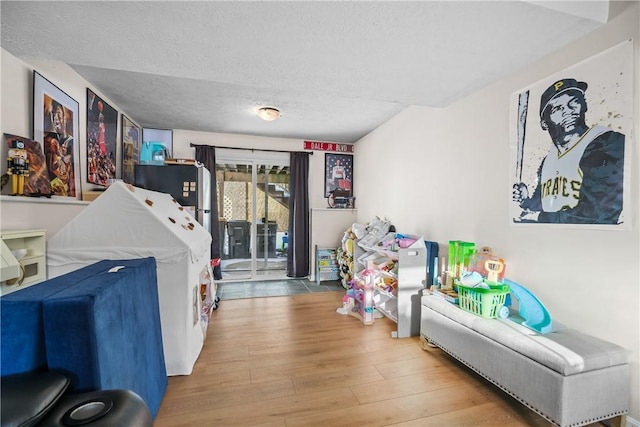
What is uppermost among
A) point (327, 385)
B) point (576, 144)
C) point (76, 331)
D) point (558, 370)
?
point (576, 144)

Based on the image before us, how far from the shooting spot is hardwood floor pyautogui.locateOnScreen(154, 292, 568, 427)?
1.60 meters

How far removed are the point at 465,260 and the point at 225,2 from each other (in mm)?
2403

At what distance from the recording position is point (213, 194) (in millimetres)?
4516

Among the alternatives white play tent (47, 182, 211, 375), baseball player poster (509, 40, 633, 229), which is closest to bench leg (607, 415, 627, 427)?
baseball player poster (509, 40, 633, 229)

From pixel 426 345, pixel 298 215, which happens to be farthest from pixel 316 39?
pixel 298 215

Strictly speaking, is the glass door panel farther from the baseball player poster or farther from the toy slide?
the toy slide

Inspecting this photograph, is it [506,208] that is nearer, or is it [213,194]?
[506,208]

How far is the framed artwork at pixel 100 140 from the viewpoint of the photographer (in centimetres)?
268

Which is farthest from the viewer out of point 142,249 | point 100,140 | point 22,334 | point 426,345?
point 100,140

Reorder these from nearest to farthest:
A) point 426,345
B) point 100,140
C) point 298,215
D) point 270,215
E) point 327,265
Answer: point 426,345 → point 100,140 → point 327,265 → point 298,215 → point 270,215

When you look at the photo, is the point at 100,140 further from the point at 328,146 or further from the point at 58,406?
the point at 328,146

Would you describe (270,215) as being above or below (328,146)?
below

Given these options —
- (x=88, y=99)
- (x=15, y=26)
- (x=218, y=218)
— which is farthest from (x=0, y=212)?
(x=218, y=218)

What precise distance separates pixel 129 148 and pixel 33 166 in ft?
6.91
